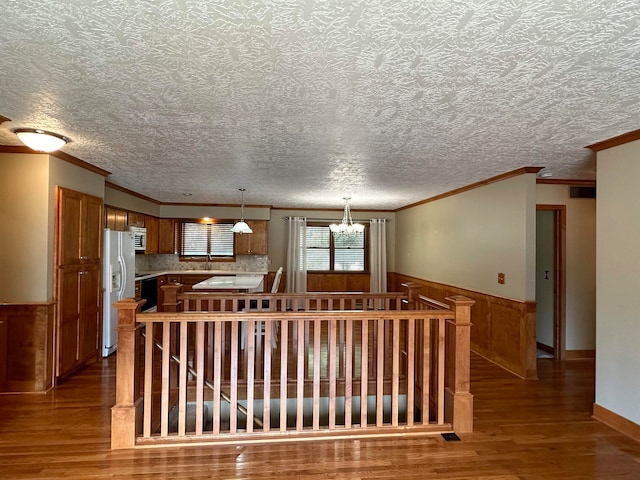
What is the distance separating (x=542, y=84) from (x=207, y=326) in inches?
135

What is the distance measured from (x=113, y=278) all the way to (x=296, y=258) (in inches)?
155

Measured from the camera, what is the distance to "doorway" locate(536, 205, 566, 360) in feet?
16.0

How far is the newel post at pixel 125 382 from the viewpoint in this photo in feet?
8.36

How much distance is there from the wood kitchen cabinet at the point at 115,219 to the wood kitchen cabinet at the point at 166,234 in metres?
1.63

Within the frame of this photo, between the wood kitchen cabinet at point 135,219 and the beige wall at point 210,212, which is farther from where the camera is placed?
the beige wall at point 210,212

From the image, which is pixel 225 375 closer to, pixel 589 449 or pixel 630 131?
pixel 589 449

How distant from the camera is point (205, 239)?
26.0 ft

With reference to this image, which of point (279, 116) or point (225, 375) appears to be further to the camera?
point (225, 375)

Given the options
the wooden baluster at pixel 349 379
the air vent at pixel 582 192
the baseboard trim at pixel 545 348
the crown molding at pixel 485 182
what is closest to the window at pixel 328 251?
the crown molding at pixel 485 182

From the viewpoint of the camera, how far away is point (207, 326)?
151 inches

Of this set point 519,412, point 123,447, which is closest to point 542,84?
point 519,412

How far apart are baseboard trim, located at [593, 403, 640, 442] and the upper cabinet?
5018mm

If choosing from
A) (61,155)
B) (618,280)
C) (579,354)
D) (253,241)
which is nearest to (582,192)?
(579,354)

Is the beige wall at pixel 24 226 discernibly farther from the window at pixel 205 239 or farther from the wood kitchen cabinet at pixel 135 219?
the window at pixel 205 239
